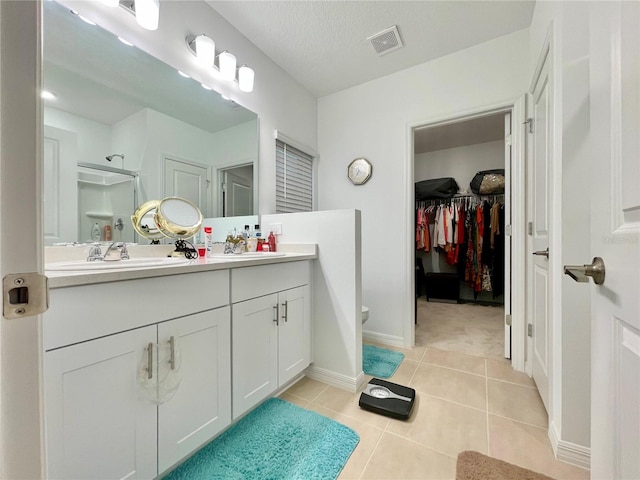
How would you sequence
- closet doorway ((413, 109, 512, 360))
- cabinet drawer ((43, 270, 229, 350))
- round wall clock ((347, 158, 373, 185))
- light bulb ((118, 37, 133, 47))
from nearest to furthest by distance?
cabinet drawer ((43, 270, 229, 350)) < light bulb ((118, 37, 133, 47)) < round wall clock ((347, 158, 373, 185)) < closet doorway ((413, 109, 512, 360))

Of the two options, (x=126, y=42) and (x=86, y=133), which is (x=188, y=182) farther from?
(x=126, y=42)

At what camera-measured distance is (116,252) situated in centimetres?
125

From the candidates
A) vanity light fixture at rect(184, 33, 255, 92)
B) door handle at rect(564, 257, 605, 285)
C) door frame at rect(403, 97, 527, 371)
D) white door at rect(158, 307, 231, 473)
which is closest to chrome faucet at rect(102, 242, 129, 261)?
white door at rect(158, 307, 231, 473)

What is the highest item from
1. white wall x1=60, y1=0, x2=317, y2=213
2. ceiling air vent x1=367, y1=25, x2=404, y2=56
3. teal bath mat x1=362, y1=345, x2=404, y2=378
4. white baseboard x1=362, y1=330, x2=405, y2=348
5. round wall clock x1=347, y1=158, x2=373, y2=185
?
ceiling air vent x1=367, y1=25, x2=404, y2=56

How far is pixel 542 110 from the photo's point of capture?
5.05 ft

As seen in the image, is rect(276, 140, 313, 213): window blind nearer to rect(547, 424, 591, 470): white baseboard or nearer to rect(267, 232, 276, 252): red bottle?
rect(267, 232, 276, 252): red bottle

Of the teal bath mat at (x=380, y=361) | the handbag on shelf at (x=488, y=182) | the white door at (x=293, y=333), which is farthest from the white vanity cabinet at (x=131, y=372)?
the handbag on shelf at (x=488, y=182)

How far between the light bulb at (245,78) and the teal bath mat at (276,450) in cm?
215

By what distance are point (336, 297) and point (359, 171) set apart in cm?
137

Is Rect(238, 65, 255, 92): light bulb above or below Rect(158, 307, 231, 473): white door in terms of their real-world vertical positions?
above

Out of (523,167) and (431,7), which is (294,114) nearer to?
(431,7)

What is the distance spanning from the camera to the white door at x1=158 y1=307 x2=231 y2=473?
0.99 meters

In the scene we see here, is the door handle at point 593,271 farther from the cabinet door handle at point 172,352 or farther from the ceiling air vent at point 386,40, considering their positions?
→ the ceiling air vent at point 386,40

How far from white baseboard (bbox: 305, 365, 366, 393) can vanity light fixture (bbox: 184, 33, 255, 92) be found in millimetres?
2097
